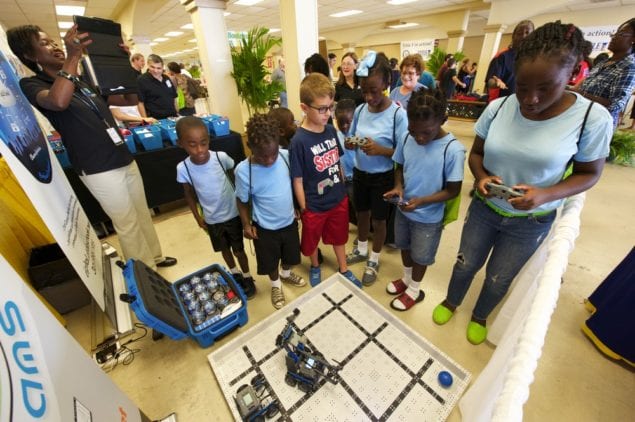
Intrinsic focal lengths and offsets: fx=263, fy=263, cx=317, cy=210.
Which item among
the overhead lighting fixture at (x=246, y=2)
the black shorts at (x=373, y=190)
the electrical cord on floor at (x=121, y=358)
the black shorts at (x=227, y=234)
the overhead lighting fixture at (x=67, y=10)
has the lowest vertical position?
the electrical cord on floor at (x=121, y=358)

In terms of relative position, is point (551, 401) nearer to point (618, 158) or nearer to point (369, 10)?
point (618, 158)

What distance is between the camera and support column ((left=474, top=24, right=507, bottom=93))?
6.85 meters

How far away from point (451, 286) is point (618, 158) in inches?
177

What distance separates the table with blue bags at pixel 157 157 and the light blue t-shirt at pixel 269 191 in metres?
1.69

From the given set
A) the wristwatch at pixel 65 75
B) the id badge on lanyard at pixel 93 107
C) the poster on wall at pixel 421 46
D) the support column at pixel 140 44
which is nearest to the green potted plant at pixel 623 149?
the id badge on lanyard at pixel 93 107

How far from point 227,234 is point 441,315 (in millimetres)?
1448

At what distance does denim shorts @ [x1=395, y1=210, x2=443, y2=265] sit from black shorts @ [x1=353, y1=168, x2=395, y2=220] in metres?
0.20

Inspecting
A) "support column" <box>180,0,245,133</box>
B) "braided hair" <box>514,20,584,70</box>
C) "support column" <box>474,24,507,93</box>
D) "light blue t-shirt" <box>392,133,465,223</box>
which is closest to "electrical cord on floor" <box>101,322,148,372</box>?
"light blue t-shirt" <box>392,133,465,223</box>

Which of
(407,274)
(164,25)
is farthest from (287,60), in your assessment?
(164,25)

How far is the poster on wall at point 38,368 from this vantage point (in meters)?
A: 0.52

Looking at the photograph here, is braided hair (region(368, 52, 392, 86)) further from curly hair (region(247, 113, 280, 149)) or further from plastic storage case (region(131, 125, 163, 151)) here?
plastic storage case (region(131, 125, 163, 151))

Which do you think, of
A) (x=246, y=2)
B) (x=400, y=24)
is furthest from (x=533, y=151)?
(x=400, y=24)

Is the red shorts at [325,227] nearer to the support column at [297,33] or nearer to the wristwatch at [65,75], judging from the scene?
the wristwatch at [65,75]

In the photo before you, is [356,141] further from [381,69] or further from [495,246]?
[495,246]
